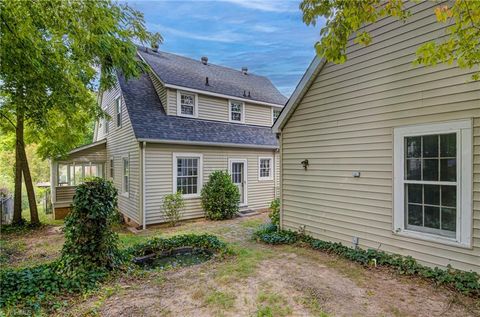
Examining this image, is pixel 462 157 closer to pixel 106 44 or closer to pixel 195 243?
pixel 195 243

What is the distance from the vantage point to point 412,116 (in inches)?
176

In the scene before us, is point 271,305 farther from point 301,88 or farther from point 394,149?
point 301,88

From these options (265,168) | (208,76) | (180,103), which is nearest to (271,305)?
(180,103)

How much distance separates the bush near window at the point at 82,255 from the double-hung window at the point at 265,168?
26.0 feet

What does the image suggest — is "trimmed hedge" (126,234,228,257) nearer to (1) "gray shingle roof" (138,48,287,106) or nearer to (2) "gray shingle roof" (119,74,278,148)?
(2) "gray shingle roof" (119,74,278,148)

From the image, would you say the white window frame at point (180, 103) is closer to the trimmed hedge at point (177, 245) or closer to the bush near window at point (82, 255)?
the trimmed hedge at point (177, 245)

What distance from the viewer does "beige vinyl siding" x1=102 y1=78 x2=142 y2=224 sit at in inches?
365

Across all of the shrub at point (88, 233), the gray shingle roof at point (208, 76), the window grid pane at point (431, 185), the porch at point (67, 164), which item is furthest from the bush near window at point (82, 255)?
the porch at point (67, 164)

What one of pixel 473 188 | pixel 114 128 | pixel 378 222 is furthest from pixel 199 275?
pixel 114 128

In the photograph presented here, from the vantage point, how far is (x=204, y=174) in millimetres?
10344

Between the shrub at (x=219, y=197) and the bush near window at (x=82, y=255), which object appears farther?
the shrub at (x=219, y=197)

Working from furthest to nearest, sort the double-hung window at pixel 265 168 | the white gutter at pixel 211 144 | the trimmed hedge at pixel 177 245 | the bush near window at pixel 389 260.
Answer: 1. the double-hung window at pixel 265 168
2. the white gutter at pixel 211 144
3. the trimmed hedge at pixel 177 245
4. the bush near window at pixel 389 260

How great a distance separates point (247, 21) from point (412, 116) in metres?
4.82

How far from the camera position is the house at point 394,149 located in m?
3.91
